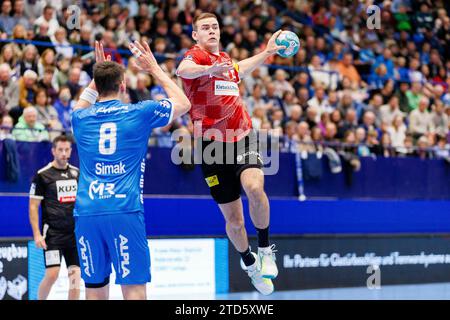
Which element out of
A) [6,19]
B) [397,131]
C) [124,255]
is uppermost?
[6,19]

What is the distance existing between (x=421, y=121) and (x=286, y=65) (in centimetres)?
351

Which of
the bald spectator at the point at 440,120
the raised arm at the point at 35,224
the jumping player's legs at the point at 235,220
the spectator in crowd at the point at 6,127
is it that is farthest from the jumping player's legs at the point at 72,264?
the bald spectator at the point at 440,120

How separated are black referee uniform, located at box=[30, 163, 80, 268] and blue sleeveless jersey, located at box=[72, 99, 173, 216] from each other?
167 inches

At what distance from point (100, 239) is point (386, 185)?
461 inches

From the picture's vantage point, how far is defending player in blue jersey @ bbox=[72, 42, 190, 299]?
23.0 feet

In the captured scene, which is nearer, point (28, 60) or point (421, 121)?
point (28, 60)

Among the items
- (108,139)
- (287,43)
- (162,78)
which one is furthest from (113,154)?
(287,43)

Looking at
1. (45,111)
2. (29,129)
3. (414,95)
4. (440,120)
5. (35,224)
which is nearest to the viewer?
(35,224)

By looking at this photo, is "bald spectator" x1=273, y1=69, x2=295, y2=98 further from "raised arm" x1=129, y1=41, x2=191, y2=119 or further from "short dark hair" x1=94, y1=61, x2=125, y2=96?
"short dark hair" x1=94, y1=61, x2=125, y2=96

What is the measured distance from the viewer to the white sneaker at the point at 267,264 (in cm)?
948

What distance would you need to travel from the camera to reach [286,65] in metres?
19.8

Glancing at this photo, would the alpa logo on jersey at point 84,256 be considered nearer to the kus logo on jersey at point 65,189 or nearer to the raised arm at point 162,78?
the raised arm at point 162,78

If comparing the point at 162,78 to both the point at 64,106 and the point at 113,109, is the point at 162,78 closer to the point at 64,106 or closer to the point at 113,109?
the point at 113,109

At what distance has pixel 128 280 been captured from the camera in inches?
276
